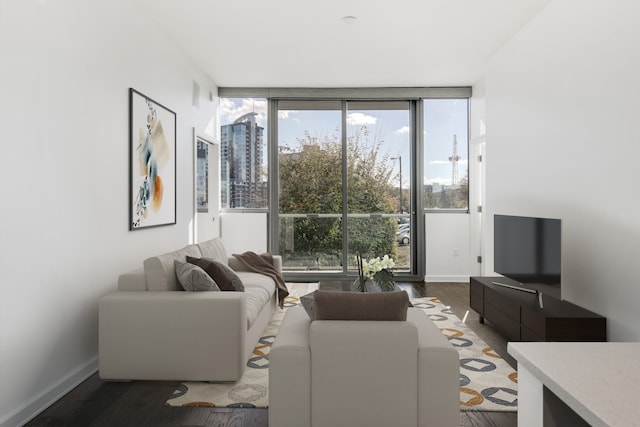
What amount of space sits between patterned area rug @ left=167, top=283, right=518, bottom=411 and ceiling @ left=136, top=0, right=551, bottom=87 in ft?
9.24

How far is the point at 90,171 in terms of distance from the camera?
3055 mm

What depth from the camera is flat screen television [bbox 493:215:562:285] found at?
10.7 ft

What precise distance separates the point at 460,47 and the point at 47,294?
4367mm

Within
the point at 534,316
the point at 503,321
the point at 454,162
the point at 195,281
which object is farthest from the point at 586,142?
the point at 454,162

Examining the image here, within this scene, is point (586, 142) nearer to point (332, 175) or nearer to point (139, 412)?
point (139, 412)

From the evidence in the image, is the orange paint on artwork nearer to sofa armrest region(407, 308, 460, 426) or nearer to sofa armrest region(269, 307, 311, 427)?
sofa armrest region(269, 307, 311, 427)

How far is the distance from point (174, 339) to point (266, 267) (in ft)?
6.61

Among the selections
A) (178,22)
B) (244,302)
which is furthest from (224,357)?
(178,22)

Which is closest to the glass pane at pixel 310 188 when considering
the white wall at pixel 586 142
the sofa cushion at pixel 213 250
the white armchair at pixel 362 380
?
the sofa cushion at pixel 213 250

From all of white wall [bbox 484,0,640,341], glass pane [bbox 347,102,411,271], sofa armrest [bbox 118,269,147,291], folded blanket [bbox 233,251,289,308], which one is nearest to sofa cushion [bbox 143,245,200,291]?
sofa armrest [bbox 118,269,147,291]

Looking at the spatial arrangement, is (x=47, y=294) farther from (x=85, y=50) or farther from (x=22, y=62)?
(x=85, y=50)

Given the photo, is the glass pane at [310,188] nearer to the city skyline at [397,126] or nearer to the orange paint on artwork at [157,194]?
the city skyline at [397,126]

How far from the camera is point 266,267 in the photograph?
482 centimetres

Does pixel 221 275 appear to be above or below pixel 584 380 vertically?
below
